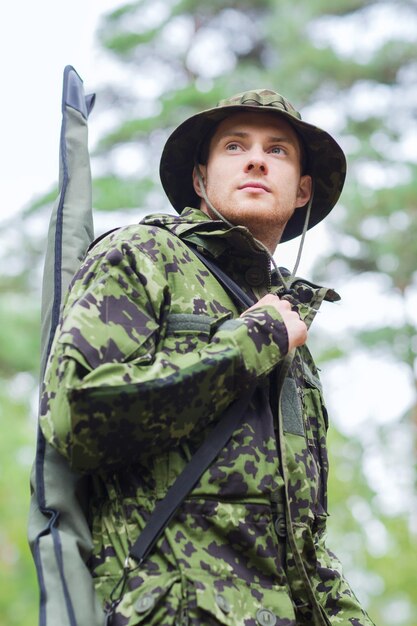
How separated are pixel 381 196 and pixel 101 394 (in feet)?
41.4

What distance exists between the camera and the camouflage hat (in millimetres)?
3439

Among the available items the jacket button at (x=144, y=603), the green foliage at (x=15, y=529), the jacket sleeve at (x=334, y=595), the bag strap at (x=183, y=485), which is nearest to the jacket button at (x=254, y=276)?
the bag strap at (x=183, y=485)

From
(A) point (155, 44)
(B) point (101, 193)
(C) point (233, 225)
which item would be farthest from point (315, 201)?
(A) point (155, 44)

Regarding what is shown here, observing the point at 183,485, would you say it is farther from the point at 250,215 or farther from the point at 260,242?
the point at 250,215

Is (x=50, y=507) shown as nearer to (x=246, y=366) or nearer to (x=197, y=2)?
(x=246, y=366)

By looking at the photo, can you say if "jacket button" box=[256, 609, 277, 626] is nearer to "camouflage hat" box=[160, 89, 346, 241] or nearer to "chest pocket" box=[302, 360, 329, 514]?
"chest pocket" box=[302, 360, 329, 514]

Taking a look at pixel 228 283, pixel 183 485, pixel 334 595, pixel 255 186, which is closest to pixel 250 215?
pixel 255 186

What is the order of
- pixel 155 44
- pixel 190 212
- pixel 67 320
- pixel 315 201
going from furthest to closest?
pixel 155 44 → pixel 315 201 → pixel 190 212 → pixel 67 320

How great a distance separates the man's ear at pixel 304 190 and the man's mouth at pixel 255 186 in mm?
464

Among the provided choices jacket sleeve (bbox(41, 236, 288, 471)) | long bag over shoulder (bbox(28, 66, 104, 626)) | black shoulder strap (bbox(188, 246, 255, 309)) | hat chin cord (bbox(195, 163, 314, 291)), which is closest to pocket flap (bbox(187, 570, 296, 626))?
long bag over shoulder (bbox(28, 66, 104, 626))

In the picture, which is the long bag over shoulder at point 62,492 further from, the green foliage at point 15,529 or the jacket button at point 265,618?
the green foliage at point 15,529

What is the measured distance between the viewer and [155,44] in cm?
1722

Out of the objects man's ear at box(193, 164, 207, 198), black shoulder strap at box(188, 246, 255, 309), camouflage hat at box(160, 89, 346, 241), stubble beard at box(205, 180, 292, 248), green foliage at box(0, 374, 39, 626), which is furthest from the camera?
green foliage at box(0, 374, 39, 626)

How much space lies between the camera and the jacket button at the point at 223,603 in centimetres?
241
